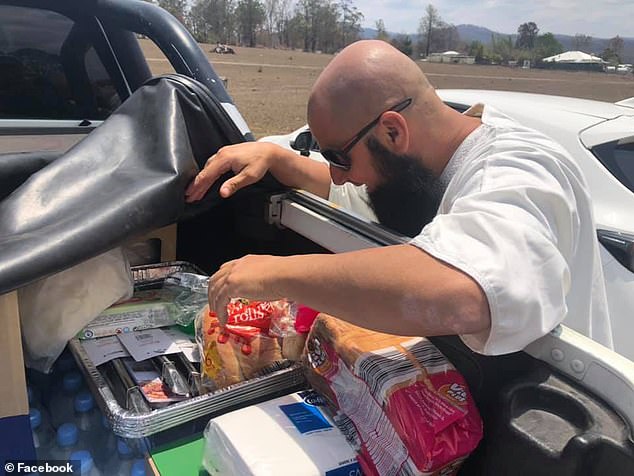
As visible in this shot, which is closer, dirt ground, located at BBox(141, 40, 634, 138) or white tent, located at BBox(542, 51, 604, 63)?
dirt ground, located at BBox(141, 40, 634, 138)

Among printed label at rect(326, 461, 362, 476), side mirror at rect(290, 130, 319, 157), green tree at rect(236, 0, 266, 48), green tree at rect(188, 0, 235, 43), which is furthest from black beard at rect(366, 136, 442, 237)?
green tree at rect(236, 0, 266, 48)

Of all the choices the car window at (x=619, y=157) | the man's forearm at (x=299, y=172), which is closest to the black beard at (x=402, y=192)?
the man's forearm at (x=299, y=172)

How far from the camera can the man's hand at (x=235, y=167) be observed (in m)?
1.68

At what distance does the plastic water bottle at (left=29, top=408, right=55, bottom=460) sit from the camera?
4.64 feet

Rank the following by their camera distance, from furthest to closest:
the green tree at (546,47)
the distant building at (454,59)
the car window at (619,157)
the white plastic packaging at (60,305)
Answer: the green tree at (546,47), the distant building at (454,59), the car window at (619,157), the white plastic packaging at (60,305)

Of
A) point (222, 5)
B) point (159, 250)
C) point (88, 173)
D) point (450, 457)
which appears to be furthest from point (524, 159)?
point (222, 5)

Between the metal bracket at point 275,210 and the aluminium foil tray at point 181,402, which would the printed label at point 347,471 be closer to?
the aluminium foil tray at point 181,402

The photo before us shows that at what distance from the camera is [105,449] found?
4.87ft

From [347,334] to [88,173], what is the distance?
2.73ft

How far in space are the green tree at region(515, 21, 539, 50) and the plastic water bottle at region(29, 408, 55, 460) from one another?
5836 cm

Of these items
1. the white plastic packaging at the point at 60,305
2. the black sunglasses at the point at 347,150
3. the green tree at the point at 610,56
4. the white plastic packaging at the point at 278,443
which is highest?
the green tree at the point at 610,56

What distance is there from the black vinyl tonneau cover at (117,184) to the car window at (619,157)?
1923 mm

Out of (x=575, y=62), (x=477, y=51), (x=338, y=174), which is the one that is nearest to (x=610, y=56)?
(x=575, y=62)

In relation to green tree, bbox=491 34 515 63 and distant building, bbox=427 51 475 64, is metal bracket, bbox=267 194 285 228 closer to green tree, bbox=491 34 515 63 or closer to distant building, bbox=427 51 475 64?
green tree, bbox=491 34 515 63
